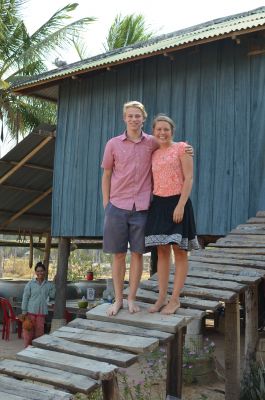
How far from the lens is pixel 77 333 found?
4133mm

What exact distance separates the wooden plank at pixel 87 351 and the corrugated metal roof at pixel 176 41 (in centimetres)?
440

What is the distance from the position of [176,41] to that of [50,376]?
5501 mm

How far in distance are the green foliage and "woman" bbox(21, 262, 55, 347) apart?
399cm

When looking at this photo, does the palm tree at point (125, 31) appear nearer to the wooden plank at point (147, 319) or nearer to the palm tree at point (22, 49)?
the palm tree at point (22, 49)

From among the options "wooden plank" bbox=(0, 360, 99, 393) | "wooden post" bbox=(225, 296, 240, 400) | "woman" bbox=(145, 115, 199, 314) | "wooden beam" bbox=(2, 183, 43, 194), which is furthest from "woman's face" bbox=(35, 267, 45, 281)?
"wooden plank" bbox=(0, 360, 99, 393)

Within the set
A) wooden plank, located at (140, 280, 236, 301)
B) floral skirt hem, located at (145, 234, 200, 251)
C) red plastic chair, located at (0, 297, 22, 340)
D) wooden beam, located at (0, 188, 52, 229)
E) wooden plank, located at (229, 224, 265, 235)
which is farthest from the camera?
wooden beam, located at (0, 188, 52, 229)

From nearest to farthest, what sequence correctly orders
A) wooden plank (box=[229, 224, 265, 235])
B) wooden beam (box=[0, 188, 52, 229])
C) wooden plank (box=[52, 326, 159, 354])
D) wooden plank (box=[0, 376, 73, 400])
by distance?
1. wooden plank (box=[0, 376, 73, 400])
2. wooden plank (box=[52, 326, 159, 354])
3. wooden plank (box=[229, 224, 265, 235])
4. wooden beam (box=[0, 188, 52, 229])

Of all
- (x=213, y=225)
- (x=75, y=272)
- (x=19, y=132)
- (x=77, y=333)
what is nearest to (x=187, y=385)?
(x=213, y=225)

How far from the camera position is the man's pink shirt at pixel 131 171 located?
4.23 m

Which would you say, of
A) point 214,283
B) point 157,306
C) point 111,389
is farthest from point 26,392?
point 214,283

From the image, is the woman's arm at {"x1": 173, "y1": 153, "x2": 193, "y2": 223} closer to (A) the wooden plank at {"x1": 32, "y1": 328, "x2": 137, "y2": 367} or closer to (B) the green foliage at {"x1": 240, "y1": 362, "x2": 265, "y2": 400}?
(A) the wooden plank at {"x1": 32, "y1": 328, "x2": 137, "y2": 367}

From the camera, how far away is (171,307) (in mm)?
4191

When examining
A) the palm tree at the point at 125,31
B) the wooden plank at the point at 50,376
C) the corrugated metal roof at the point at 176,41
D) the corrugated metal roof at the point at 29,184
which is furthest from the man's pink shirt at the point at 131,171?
the palm tree at the point at 125,31

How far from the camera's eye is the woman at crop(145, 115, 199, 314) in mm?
4102
